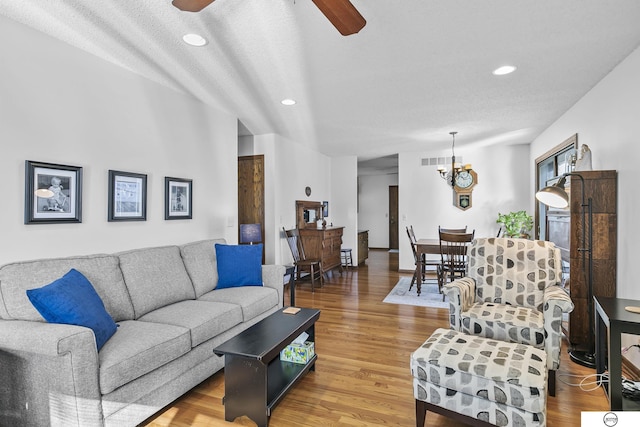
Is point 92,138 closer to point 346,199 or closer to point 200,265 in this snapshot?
point 200,265

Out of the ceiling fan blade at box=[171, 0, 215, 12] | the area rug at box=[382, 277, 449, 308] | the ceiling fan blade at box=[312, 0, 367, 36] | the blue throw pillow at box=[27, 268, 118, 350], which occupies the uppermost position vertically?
the ceiling fan blade at box=[171, 0, 215, 12]

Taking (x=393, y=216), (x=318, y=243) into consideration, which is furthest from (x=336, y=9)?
(x=393, y=216)

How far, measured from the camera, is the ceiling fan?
63.3 inches

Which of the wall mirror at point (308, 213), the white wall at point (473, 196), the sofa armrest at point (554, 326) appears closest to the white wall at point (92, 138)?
the wall mirror at point (308, 213)

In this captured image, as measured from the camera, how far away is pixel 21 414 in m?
1.78

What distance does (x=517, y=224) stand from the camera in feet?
18.7

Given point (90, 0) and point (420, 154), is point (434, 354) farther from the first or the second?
point (420, 154)

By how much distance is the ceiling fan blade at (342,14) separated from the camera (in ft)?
5.26

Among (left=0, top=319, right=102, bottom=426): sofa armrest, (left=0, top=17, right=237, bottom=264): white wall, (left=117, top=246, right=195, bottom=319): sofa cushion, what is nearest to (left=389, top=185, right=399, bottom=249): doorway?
(left=0, top=17, right=237, bottom=264): white wall

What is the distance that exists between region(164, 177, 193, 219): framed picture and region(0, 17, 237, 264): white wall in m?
0.06

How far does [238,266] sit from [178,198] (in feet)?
3.14

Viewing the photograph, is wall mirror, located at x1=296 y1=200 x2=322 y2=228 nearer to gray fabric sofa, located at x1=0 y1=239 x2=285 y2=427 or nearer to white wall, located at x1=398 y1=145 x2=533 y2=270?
white wall, located at x1=398 y1=145 x2=533 y2=270

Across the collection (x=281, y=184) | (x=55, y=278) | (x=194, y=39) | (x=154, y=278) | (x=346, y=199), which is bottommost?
(x=154, y=278)

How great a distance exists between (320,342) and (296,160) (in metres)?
3.61
